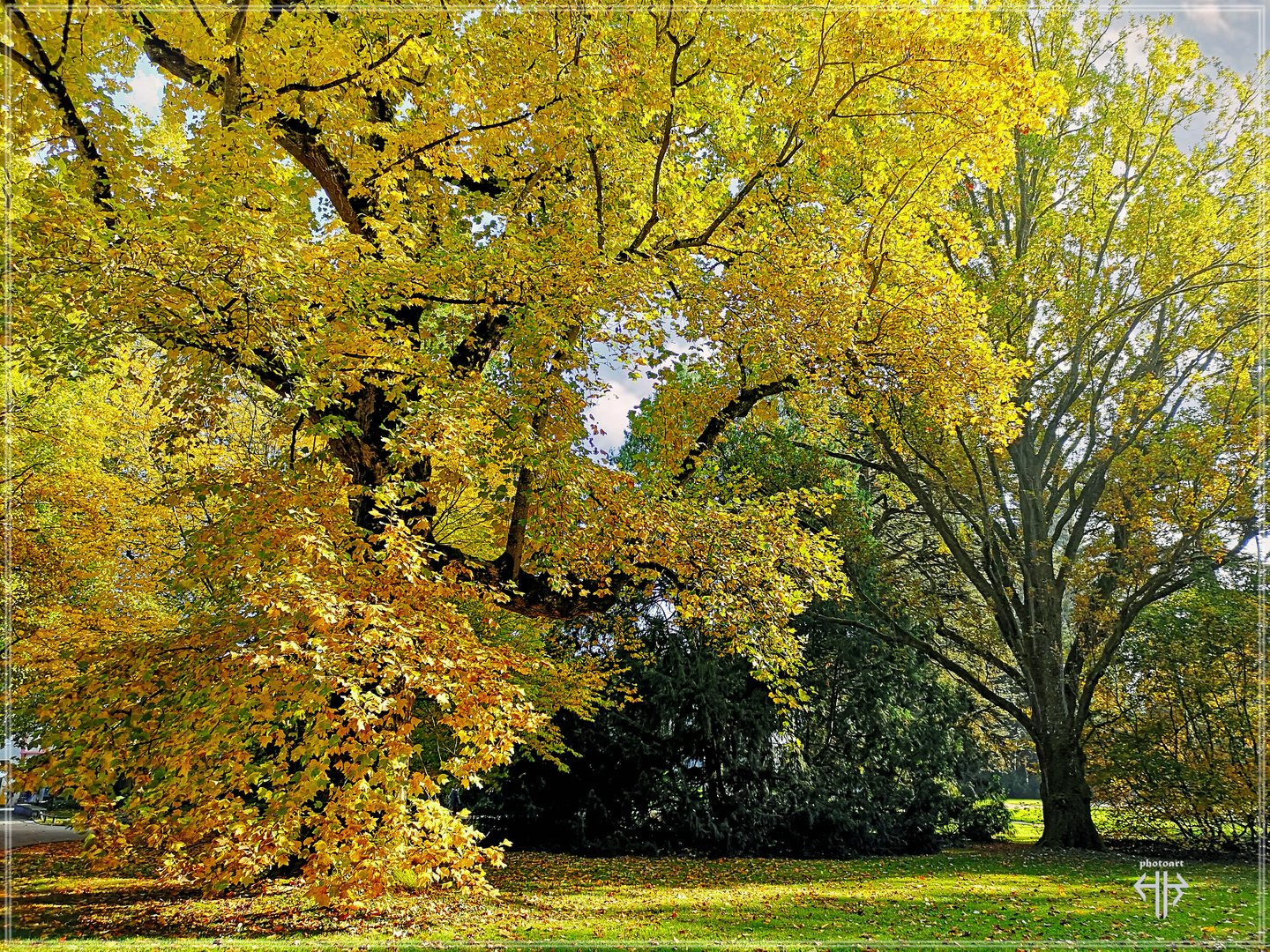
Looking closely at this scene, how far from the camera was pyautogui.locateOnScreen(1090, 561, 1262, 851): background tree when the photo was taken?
43.1 feet

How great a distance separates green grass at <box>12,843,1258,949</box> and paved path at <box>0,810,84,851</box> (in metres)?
5.04

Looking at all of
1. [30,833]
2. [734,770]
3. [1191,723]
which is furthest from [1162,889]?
[30,833]

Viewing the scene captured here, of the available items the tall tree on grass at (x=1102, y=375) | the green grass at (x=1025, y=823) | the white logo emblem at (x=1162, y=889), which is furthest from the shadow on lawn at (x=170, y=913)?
the green grass at (x=1025, y=823)

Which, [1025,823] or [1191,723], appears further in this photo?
[1025,823]

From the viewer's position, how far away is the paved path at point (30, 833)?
16234mm

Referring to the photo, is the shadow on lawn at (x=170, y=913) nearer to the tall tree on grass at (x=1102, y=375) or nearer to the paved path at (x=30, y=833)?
the paved path at (x=30, y=833)

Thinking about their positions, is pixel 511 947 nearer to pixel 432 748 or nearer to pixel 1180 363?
pixel 432 748

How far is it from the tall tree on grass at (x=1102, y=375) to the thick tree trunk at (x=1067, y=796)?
1.3 inches

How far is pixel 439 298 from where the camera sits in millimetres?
6746

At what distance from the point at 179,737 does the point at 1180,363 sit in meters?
17.3

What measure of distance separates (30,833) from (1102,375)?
2726 centimetres

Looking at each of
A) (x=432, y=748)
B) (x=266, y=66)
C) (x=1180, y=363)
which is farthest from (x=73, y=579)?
(x=1180, y=363)

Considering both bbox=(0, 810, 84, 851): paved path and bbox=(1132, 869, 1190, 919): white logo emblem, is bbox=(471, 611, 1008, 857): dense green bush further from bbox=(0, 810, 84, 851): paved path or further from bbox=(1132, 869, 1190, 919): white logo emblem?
bbox=(0, 810, 84, 851): paved path

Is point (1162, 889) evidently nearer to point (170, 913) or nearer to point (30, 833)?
point (170, 913)
